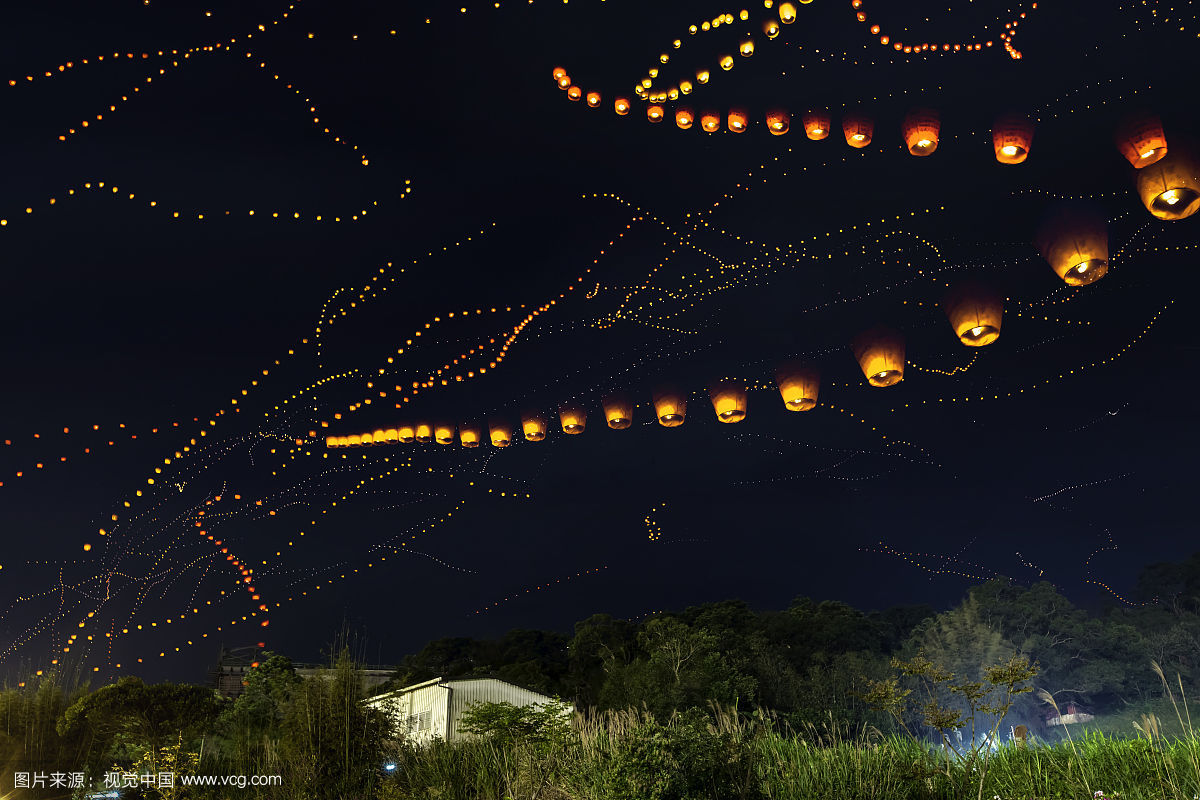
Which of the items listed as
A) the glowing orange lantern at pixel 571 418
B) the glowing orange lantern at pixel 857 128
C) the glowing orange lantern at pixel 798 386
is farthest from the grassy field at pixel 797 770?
the glowing orange lantern at pixel 571 418

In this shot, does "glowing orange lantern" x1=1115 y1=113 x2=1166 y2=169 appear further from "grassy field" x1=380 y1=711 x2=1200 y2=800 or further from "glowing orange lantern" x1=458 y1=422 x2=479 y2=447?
"glowing orange lantern" x1=458 y1=422 x2=479 y2=447

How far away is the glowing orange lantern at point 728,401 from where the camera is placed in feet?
40.2

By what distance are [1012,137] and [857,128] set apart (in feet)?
6.48

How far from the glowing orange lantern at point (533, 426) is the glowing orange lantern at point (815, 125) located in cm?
668

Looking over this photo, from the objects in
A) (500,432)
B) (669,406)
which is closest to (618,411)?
(669,406)

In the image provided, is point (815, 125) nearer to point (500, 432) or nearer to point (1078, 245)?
point (1078, 245)

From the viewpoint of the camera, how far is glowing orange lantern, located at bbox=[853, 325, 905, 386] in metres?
10.3

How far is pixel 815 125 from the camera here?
11.1 metres

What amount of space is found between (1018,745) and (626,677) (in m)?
16.6

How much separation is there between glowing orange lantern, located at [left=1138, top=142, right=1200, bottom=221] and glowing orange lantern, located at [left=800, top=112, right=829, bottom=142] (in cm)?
391

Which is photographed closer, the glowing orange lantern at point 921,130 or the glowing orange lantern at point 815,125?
the glowing orange lantern at point 921,130

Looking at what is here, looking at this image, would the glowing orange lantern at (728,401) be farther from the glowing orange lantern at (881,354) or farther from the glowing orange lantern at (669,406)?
the glowing orange lantern at (881,354)

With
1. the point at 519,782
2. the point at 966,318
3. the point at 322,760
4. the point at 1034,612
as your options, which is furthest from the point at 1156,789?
the point at 1034,612

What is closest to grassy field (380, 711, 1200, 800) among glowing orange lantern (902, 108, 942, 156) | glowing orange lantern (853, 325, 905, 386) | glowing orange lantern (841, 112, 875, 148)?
glowing orange lantern (853, 325, 905, 386)
